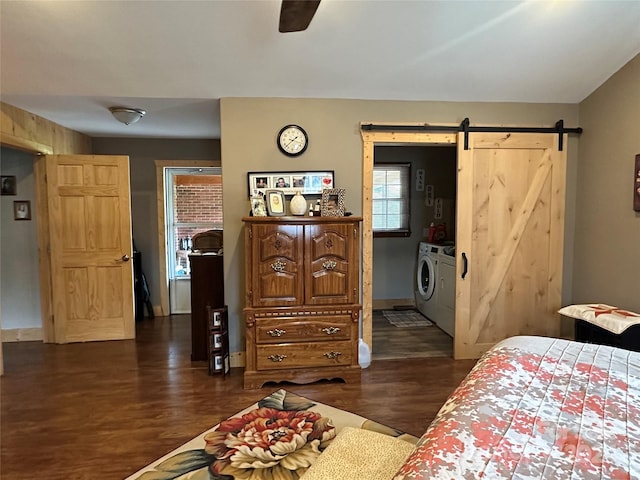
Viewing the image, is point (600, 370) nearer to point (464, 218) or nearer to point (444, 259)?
point (464, 218)

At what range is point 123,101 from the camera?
3473 millimetres

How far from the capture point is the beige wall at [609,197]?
313 cm

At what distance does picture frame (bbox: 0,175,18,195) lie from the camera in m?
4.16

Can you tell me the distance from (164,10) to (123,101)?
129 cm

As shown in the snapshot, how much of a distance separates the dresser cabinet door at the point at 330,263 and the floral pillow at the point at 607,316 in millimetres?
1813

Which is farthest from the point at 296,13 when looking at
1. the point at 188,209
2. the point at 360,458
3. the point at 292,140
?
the point at 188,209

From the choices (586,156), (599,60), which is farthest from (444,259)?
(599,60)

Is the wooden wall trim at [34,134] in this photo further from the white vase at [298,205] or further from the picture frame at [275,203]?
the white vase at [298,205]

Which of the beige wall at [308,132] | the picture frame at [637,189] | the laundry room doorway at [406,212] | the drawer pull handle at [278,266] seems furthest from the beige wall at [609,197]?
the drawer pull handle at [278,266]

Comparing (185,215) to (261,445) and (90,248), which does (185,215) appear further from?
(261,445)

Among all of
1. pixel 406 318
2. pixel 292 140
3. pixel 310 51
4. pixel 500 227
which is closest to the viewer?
pixel 310 51

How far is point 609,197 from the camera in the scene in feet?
11.0

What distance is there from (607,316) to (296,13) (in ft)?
9.90

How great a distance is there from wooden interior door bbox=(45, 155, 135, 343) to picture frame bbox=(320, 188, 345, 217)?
2.38 meters
